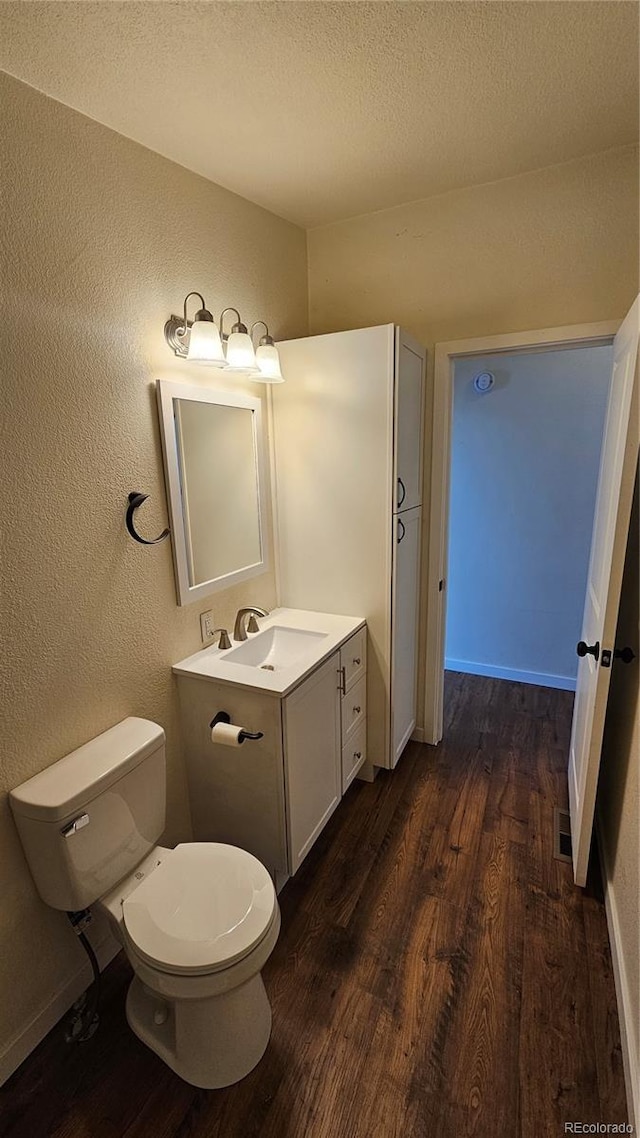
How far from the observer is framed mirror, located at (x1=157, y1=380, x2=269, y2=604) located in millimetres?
1689

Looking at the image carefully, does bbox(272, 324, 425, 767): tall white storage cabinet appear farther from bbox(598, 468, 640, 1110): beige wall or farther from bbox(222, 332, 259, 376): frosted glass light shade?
bbox(598, 468, 640, 1110): beige wall

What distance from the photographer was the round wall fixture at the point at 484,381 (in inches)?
122

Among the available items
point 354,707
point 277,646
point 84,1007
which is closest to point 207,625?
point 277,646

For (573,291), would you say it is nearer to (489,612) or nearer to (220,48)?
(220,48)

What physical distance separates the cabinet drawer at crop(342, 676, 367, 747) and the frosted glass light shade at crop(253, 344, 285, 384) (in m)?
1.30

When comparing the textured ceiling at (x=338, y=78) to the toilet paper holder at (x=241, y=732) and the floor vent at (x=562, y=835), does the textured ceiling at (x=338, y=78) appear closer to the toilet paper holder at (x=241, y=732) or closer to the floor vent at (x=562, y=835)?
the toilet paper holder at (x=241, y=732)

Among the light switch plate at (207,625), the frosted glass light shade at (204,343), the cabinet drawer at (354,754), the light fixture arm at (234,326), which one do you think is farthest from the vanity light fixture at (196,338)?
the cabinet drawer at (354,754)

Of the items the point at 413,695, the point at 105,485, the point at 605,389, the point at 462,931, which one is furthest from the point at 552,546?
the point at 105,485

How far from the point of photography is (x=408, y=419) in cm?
211

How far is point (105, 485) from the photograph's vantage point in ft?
4.80

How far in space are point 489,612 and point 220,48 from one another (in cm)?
306

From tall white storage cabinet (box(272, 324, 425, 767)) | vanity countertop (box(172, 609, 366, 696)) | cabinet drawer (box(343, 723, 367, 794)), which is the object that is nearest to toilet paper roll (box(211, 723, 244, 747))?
vanity countertop (box(172, 609, 366, 696))

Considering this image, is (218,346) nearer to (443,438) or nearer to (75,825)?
(443,438)

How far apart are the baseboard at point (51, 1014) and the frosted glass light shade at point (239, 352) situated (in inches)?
76.2
